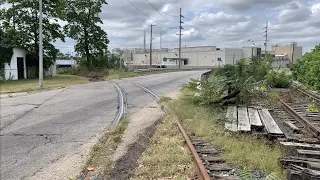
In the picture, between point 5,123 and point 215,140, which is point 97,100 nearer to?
point 5,123


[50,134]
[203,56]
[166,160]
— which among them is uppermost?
[203,56]

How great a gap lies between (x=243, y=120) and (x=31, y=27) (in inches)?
1307

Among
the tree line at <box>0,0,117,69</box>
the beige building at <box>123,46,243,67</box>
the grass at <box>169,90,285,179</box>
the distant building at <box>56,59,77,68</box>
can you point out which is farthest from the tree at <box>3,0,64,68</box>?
the beige building at <box>123,46,243,67</box>

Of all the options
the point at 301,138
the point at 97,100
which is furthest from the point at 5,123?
the point at 301,138

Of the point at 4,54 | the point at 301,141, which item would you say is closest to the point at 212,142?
the point at 301,141

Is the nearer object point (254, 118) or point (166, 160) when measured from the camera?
point (166, 160)

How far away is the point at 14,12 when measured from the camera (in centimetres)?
3616

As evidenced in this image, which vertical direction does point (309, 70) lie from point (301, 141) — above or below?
above

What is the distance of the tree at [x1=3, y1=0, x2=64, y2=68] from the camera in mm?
35844

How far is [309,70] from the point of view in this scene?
74.7ft

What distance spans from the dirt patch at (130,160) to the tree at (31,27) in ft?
102

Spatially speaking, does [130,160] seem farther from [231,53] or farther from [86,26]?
[231,53]

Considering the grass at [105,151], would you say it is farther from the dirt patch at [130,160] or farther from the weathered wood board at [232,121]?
the weathered wood board at [232,121]

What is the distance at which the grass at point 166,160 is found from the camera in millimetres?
5680
